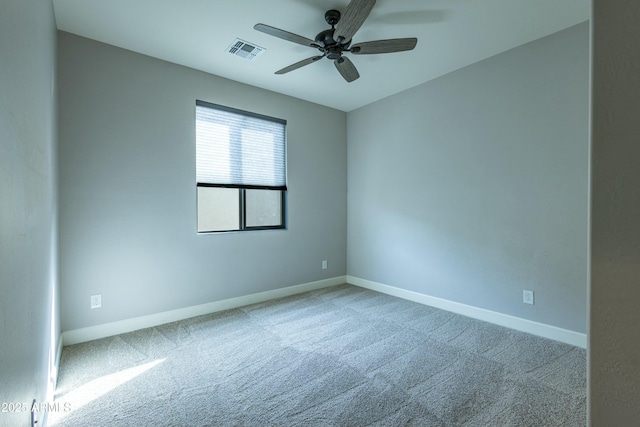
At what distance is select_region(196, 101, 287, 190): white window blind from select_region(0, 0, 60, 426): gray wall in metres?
1.69

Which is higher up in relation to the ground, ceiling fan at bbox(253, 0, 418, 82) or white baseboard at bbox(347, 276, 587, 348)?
ceiling fan at bbox(253, 0, 418, 82)

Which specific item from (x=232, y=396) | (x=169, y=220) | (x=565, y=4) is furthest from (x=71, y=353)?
(x=565, y=4)

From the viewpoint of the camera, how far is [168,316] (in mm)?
3049

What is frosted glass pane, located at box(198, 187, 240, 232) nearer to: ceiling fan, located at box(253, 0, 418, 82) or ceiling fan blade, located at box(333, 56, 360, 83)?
ceiling fan, located at box(253, 0, 418, 82)

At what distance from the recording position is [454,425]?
1.61m

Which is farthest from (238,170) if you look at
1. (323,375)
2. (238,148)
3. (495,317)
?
(495,317)

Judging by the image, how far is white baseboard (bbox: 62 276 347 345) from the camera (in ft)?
8.61

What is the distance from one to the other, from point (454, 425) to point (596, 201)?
154 cm

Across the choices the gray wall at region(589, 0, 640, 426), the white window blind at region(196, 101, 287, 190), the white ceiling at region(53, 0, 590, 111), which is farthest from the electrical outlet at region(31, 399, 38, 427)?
the white ceiling at region(53, 0, 590, 111)

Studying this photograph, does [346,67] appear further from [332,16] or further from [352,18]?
[352,18]

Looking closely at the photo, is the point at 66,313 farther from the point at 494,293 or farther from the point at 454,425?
the point at 494,293

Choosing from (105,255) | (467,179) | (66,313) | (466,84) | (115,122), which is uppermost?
(466,84)

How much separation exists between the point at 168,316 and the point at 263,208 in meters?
1.65

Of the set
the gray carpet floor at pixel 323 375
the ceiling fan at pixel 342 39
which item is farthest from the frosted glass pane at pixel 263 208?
the ceiling fan at pixel 342 39
